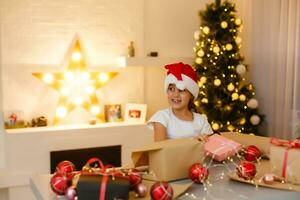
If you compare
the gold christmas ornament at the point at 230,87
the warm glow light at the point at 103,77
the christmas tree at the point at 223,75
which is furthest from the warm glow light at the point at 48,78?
the gold christmas ornament at the point at 230,87

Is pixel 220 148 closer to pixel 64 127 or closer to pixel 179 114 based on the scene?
pixel 179 114

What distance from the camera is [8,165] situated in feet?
11.7

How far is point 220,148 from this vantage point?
1.58m

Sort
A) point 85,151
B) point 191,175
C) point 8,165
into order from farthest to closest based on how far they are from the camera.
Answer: point 85,151 < point 8,165 < point 191,175

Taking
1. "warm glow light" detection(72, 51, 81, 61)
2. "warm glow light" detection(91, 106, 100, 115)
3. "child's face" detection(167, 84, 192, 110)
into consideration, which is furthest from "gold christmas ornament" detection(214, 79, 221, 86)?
"child's face" detection(167, 84, 192, 110)

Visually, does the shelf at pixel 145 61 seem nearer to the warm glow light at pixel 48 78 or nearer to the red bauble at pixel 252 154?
the warm glow light at pixel 48 78

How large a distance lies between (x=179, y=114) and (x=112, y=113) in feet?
7.25

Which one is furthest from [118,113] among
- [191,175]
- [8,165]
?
[191,175]

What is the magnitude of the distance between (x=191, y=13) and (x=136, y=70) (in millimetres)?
1011

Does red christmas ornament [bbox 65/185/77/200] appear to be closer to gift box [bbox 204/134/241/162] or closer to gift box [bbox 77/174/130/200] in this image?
gift box [bbox 77/174/130/200]

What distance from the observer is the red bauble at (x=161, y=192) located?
111 centimetres

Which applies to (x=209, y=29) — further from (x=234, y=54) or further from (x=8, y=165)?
(x=8, y=165)

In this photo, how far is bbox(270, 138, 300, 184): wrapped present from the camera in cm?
135

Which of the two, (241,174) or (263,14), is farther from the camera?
(263,14)
